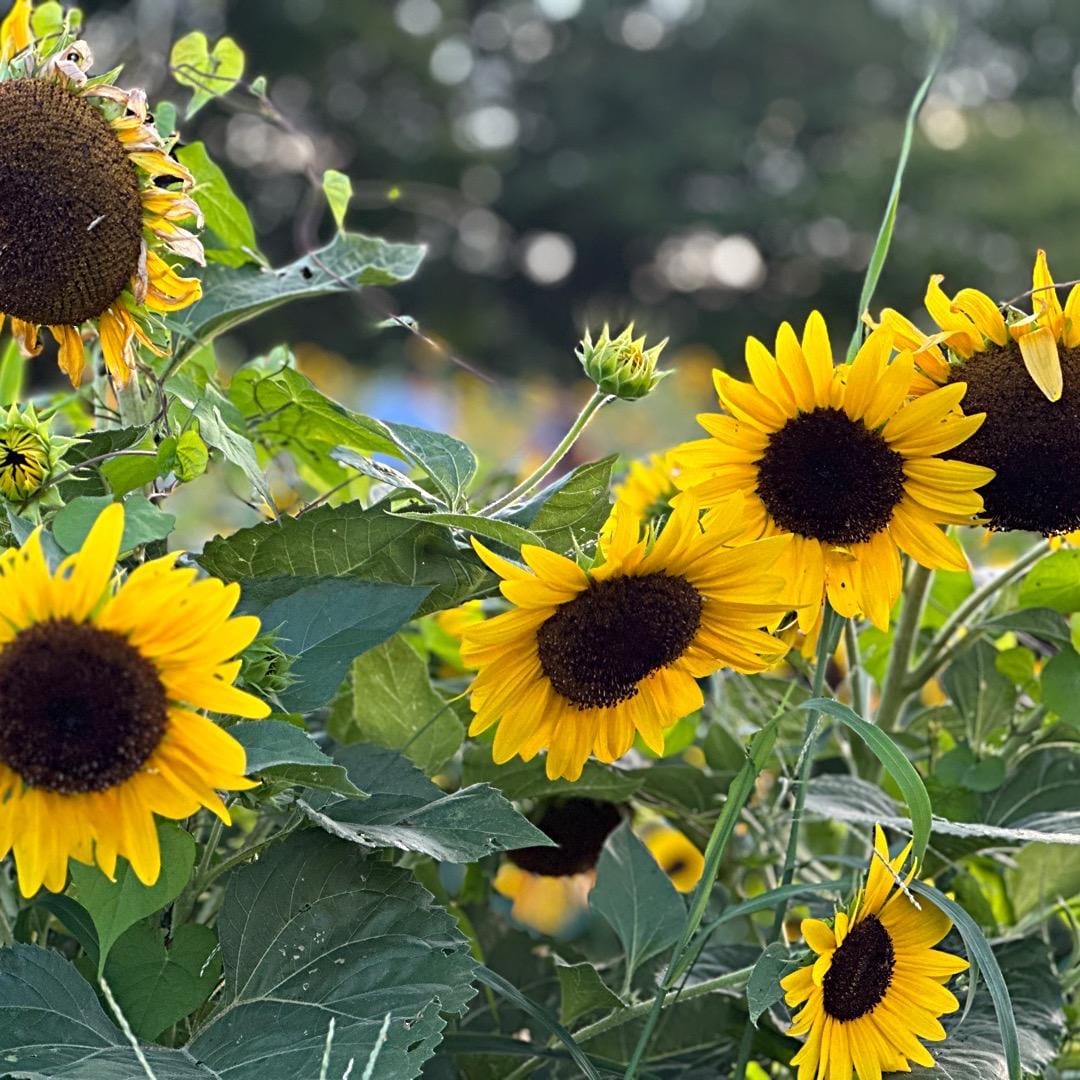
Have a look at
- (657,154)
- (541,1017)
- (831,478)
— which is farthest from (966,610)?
(657,154)

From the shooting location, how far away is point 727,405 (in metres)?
0.47

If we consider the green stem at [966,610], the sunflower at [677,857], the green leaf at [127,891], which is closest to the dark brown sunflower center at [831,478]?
the green stem at [966,610]

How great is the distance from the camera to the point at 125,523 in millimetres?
379

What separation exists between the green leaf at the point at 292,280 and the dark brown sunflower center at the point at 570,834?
233mm

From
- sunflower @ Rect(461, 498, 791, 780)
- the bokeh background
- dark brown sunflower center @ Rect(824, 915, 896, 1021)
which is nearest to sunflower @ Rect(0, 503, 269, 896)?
sunflower @ Rect(461, 498, 791, 780)

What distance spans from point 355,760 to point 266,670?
2.5 inches

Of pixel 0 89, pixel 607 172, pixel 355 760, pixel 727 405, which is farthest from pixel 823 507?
pixel 607 172

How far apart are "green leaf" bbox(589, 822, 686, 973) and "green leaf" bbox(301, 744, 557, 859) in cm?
11

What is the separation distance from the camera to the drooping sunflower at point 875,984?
44cm

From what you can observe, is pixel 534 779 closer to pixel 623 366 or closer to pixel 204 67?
pixel 623 366

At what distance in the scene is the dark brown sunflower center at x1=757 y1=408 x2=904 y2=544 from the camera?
18.6 inches

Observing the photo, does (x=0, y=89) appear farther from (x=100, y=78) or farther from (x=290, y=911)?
(x=290, y=911)

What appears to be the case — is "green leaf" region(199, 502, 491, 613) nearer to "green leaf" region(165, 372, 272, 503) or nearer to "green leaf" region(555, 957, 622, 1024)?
"green leaf" region(165, 372, 272, 503)

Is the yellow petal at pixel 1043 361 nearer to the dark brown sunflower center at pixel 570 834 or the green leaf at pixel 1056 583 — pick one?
the green leaf at pixel 1056 583
